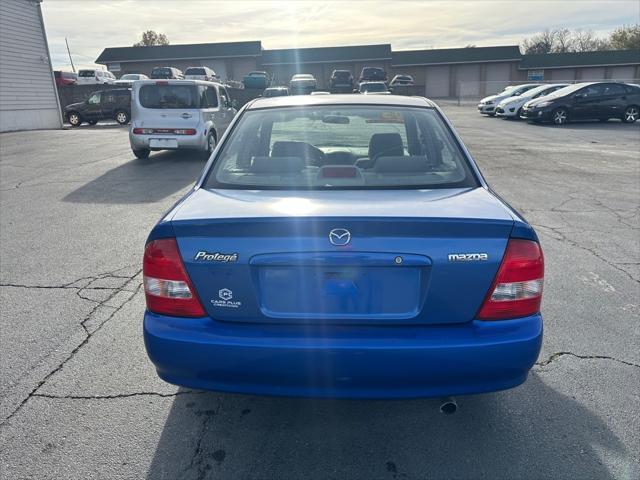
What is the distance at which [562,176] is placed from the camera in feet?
33.2

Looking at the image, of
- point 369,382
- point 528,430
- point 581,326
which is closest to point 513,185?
point 581,326

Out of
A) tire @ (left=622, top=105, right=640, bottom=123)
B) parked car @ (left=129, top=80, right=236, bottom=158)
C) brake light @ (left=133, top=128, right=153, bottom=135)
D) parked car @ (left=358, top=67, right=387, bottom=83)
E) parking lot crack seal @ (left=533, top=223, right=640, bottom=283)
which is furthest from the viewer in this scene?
parked car @ (left=358, top=67, right=387, bottom=83)

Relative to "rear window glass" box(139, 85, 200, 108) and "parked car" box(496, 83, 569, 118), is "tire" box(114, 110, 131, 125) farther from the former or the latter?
"parked car" box(496, 83, 569, 118)

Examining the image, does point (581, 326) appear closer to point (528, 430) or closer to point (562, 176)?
point (528, 430)

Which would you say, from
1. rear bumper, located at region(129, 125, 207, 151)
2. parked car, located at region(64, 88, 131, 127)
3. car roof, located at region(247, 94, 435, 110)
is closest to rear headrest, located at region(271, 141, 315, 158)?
car roof, located at region(247, 94, 435, 110)

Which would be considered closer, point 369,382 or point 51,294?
point 369,382

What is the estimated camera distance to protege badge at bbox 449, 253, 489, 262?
2.11m

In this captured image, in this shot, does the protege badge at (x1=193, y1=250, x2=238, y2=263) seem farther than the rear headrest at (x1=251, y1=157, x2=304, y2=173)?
No

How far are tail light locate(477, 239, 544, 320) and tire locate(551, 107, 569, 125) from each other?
21710 millimetres

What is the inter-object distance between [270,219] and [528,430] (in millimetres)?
1764

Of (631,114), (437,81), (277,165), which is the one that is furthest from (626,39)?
(277,165)

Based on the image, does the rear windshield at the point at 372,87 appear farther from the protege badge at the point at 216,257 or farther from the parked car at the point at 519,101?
the protege badge at the point at 216,257

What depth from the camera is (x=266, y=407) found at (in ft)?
9.23

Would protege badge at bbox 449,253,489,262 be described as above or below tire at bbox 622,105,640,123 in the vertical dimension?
above
